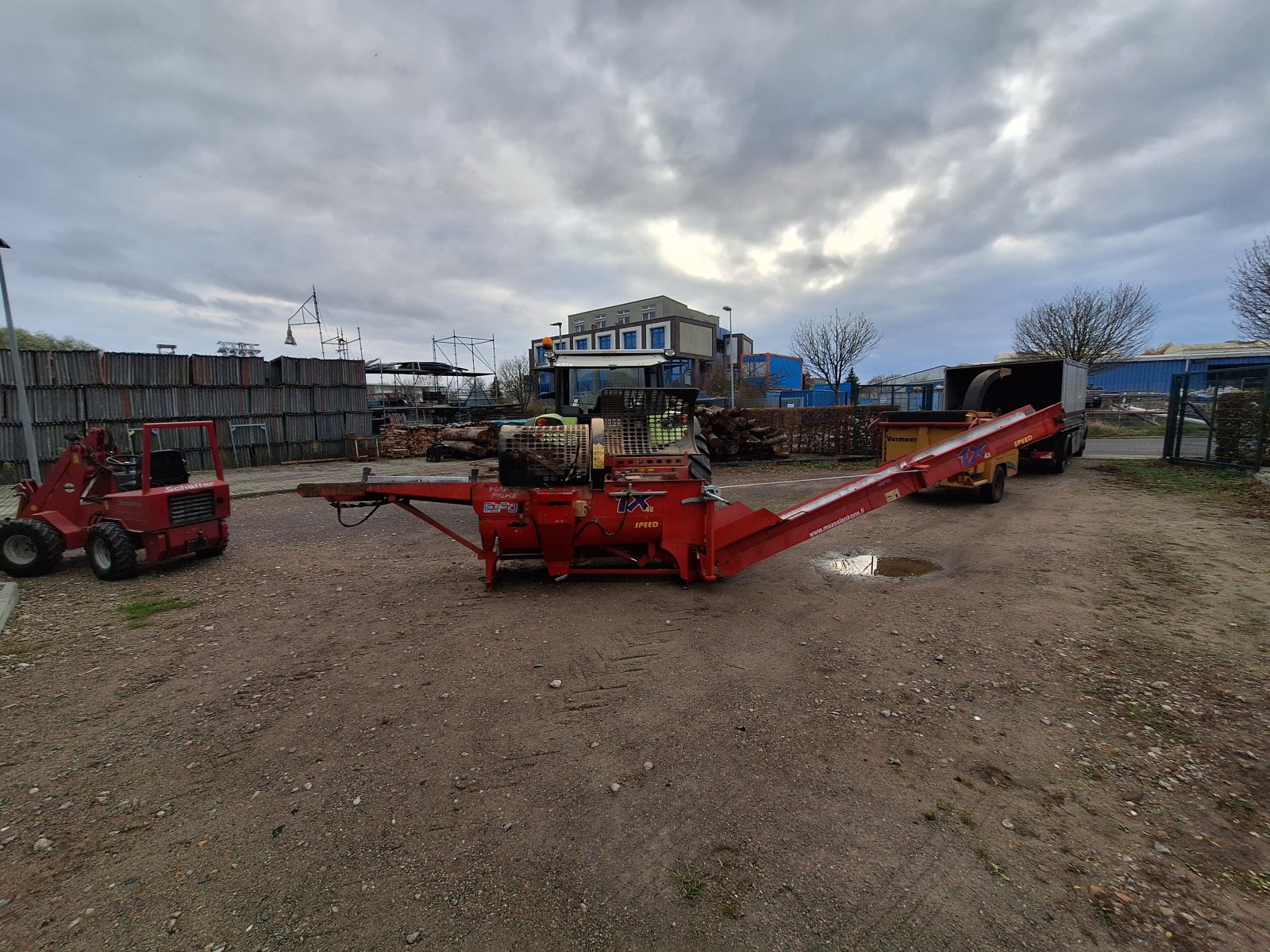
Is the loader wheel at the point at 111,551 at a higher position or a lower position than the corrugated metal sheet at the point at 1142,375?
lower

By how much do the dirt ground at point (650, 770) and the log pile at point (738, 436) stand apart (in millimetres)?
10918

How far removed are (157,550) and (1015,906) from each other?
7904 millimetres

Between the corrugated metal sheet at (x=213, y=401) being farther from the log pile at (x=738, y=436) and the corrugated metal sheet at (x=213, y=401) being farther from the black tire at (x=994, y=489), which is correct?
the black tire at (x=994, y=489)

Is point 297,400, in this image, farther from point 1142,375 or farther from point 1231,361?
point 1231,361

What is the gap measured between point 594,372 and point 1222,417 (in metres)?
12.6

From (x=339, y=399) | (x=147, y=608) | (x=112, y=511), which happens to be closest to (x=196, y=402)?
(x=339, y=399)

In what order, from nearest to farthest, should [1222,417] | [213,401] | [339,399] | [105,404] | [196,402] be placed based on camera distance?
1. [1222,417]
2. [105,404]
3. [196,402]
4. [213,401]
5. [339,399]

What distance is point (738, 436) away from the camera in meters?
16.3

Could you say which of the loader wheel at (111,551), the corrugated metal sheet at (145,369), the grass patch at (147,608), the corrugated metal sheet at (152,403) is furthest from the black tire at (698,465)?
the corrugated metal sheet at (145,369)

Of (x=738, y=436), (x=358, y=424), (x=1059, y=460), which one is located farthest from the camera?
(x=358, y=424)

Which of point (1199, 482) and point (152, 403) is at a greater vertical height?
point (152, 403)

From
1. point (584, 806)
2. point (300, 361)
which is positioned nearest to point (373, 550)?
point (584, 806)

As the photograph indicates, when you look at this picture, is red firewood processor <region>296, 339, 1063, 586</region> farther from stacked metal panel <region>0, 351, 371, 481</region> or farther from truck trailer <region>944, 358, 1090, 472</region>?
stacked metal panel <region>0, 351, 371, 481</region>

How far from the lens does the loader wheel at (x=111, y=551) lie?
237 inches
